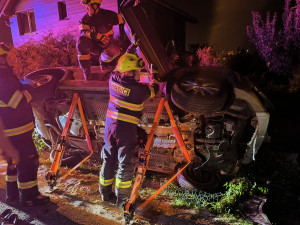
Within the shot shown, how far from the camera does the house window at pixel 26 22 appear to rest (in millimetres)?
13753

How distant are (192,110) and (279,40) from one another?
1004cm

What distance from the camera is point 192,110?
2.56 m

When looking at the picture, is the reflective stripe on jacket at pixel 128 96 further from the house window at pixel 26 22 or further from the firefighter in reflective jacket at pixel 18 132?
the house window at pixel 26 22

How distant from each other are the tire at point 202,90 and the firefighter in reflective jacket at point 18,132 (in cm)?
188

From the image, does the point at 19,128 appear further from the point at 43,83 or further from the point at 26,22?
the point at 26,22

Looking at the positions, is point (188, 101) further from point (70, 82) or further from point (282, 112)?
point (282, 112)

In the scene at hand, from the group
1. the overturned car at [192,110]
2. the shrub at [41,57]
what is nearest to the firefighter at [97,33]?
the overturned car at [192,110]

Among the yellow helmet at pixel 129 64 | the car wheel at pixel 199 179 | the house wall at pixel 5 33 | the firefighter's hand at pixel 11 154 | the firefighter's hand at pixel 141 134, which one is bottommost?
the house wall at pixel 5 33

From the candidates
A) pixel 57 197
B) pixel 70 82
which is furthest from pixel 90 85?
pixel 57 197

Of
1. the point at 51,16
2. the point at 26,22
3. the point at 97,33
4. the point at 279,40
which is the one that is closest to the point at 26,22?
the point at 26,22

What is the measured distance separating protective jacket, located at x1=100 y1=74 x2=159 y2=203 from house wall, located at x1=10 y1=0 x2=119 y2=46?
27.7ft

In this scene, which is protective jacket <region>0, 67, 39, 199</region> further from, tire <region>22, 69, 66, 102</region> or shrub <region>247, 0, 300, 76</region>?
shrub <region>247, 0, 300, 76</region>

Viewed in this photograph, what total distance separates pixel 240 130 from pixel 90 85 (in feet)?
6.73

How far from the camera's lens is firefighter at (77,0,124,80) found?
3.79 meters
